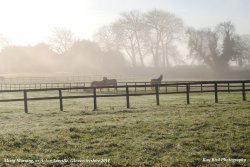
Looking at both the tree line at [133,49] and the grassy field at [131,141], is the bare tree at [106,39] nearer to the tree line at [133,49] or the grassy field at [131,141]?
the tree line at [133,49]

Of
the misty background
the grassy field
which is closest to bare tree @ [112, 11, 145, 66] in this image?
the misty background

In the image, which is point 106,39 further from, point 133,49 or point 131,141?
point 131,141

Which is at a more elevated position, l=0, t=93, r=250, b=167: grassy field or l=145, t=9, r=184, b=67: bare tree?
l=145, t=9, r=184, b=67: bare tree

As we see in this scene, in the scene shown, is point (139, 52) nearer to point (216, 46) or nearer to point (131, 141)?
point (216, 46)

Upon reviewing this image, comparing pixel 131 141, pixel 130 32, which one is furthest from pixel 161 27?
pixel 131 141

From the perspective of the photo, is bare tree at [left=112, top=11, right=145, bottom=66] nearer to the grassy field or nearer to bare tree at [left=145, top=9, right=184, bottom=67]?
bare tree at [left=145, top=9, right=184, bottom=67]

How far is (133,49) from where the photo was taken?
94188 mm

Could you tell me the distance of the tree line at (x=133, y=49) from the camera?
83250mm

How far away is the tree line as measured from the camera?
83.2 meters

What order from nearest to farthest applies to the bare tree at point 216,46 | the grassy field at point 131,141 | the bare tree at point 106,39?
the grassy field at point 131,141, the bare tree at point 216,46, the bare tree at point 106,39

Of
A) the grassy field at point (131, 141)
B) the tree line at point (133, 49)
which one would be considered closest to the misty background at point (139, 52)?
the tree line at point (133, 49)

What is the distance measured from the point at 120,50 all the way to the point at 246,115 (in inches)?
3276

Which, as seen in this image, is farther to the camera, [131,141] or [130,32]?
[130,32]

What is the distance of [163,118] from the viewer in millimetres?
13617
